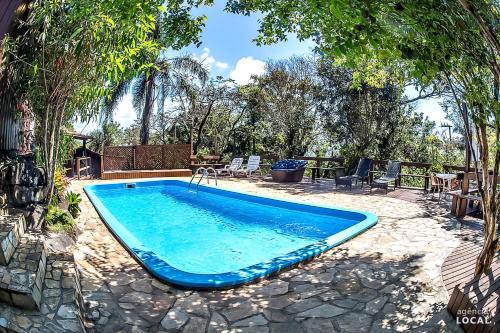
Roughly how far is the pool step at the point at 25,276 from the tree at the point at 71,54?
1.84m

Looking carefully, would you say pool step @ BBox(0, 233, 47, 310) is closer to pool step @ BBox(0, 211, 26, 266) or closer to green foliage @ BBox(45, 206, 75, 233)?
pool step @ BBox(0, 211, 26, 266)

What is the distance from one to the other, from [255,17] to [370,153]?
31.0ft

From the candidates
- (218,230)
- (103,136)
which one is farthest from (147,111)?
(218,230)

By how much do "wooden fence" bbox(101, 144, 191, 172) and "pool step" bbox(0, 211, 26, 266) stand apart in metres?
9.97

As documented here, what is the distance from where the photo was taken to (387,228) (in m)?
6.01

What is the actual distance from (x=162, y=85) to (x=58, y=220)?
1123 cm

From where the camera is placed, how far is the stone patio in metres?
3.02

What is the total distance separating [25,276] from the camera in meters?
3.02

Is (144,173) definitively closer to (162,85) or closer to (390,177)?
(162,85)

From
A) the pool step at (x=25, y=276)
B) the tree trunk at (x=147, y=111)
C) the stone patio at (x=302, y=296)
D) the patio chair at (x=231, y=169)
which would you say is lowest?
the stone patio at (x=302, y=296)

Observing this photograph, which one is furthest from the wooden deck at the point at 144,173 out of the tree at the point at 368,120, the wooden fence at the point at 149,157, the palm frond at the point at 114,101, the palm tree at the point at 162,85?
the tree at the point at 368,120

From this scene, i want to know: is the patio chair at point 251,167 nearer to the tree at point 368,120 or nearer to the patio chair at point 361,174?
the tree at point 368,120

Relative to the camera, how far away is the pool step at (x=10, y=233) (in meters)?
3.21

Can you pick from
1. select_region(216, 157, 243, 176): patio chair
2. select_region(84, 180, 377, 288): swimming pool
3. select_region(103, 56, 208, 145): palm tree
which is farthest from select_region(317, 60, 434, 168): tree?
select_region(84, 180, 377, 288): swimming pool
